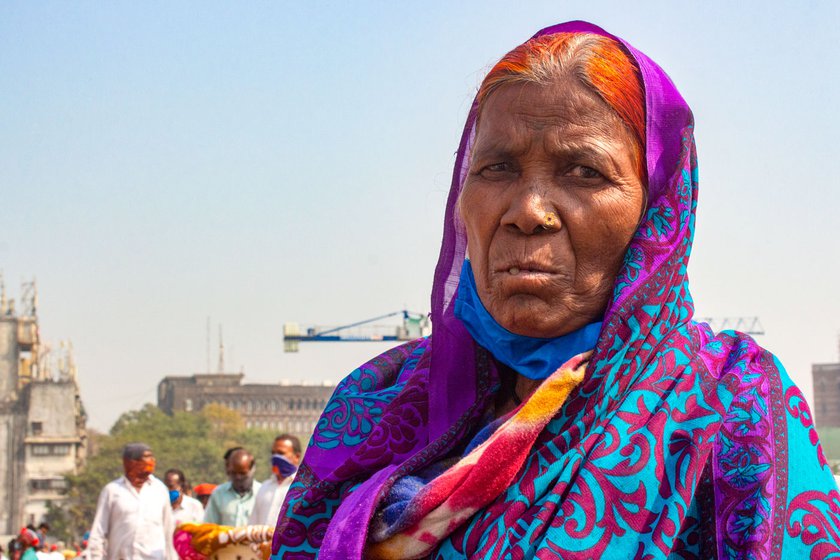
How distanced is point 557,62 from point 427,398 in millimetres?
628

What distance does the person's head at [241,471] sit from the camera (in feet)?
38.3

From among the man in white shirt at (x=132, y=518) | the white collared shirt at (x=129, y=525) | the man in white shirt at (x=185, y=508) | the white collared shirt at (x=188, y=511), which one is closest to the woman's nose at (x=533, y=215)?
the man in white shirt at (x=132, y=518)

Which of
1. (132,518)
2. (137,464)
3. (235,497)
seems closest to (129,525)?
(132,518)

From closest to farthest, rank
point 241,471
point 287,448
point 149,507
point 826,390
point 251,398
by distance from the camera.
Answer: point 149,507 < point 241,471 < point 287,448 < point 826,390 < point 251,398

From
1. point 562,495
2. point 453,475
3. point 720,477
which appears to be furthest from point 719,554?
point 453,475

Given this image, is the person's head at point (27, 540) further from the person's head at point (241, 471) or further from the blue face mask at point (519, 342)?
the blue face mask at point (519, 342)

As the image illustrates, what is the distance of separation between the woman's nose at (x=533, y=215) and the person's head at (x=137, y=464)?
29.7ft

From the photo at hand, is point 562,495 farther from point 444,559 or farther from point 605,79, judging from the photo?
point 605,79

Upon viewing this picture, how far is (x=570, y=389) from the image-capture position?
6.54ft

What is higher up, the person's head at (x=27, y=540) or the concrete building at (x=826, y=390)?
the person's head at (x=27, y=540)

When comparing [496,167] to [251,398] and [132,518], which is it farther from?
[251,398]

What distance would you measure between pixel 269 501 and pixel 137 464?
4.55 ft

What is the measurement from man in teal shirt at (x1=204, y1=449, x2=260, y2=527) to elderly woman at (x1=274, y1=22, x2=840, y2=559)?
372 inches

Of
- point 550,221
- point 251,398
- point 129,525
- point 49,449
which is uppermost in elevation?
point 550,221
